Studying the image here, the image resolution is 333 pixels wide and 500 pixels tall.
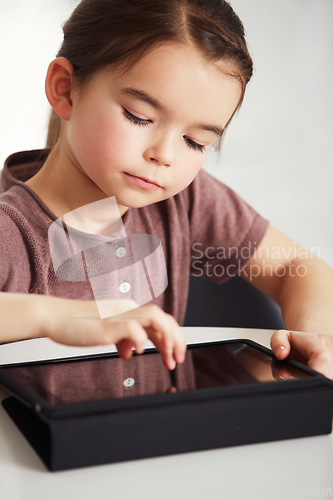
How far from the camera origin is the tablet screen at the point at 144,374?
0.39 m

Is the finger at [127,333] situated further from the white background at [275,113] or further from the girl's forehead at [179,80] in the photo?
the white background at [275,113]

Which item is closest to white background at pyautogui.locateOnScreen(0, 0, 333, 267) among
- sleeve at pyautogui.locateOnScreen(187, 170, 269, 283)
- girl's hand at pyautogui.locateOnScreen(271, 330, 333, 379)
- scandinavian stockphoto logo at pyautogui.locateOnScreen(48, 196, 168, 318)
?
sleeve at pyautogui.locateOnScreen(187, 170, 269, 283)

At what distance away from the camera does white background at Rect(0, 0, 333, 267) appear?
4.04 feet

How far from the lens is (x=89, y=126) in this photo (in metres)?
0.63

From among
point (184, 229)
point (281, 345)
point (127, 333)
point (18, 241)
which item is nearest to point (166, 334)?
point (127, 333)

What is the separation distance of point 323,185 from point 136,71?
0.83 m

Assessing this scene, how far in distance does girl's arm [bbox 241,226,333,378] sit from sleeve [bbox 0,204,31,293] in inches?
12.5

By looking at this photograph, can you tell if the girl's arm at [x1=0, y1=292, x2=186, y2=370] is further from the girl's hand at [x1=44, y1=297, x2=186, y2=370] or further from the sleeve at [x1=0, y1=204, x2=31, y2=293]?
the sleeve at [x1=0, y1=204, x2=31, y2=293]

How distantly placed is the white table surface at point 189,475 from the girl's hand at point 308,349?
0.09 meters

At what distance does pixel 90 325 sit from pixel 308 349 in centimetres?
19

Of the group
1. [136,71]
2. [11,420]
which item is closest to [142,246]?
[136,71]

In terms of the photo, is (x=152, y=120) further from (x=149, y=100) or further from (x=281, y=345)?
(x=281, y=345)

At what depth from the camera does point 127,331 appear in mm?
395

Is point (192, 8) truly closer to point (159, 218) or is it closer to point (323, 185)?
point (159, 218)
